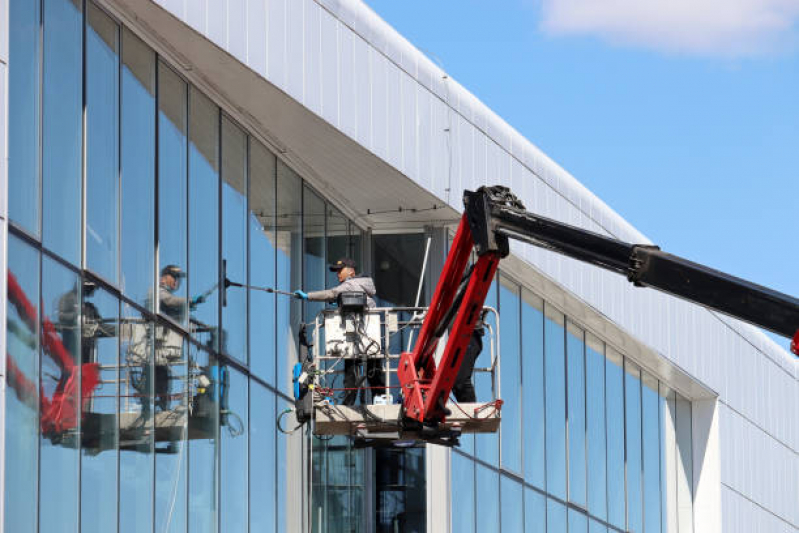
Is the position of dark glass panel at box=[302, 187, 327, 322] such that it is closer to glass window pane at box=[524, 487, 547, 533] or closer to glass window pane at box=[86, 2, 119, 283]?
glass window pane at box=[86, 2, 119, 283]

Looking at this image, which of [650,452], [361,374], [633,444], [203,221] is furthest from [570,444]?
[203,221]

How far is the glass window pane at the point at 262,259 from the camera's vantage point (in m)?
25.3

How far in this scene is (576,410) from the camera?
37094 millimetres

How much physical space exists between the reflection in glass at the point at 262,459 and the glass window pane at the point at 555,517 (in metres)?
11.5

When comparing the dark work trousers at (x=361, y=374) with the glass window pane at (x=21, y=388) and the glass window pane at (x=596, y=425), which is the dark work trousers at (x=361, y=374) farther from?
the glass window pane at (x=596, y=425)

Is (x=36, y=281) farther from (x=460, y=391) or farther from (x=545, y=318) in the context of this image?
(x=545, y=318)

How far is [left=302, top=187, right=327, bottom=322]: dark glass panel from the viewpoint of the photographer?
92.0ft

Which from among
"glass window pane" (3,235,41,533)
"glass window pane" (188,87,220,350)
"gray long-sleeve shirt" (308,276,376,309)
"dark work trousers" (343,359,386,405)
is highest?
"glass window pane" (188,87,220,350)

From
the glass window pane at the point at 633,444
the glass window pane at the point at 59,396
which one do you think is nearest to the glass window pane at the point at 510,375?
the glass window pane at the point at 633,444

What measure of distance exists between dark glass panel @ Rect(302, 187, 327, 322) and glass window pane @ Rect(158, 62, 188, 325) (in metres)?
5.32

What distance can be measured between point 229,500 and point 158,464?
2.56 metres

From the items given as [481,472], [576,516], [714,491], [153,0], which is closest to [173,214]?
[153,0]

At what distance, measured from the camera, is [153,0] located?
20859 millimetres

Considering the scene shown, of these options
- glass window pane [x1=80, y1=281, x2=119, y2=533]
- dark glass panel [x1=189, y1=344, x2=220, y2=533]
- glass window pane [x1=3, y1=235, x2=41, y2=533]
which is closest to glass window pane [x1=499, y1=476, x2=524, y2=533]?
dark glass panel [x1=189, y1=344, x2=220, y2=533]
